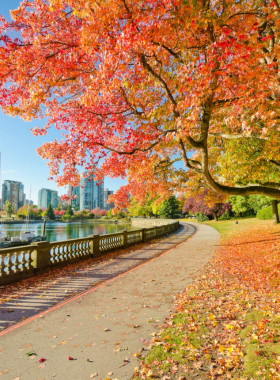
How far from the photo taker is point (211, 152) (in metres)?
15.1

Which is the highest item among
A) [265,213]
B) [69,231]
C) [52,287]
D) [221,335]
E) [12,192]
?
[12,192]

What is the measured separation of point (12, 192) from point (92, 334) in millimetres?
204973

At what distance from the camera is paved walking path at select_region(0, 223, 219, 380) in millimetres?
3709

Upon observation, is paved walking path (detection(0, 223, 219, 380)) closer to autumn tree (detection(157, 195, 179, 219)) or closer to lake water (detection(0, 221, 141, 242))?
lake water (detection(0, 221, 141, 242))

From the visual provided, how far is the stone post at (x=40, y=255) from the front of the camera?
9.77 m

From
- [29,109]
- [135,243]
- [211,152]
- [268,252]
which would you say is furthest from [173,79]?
[135,243]

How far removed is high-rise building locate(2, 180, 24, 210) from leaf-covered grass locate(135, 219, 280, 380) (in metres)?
198

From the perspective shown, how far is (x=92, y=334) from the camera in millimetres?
4785

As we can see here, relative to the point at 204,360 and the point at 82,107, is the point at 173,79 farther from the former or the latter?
the point at 204,360

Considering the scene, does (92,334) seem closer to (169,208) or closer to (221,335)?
(221,335)

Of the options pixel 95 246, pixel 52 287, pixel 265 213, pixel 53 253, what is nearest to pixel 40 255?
pixel 53 253

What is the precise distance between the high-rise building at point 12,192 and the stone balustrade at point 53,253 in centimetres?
18792

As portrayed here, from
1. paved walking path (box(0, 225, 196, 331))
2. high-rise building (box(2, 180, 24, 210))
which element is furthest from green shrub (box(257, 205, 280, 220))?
high-rise building (box(2, 180, 24, 210))

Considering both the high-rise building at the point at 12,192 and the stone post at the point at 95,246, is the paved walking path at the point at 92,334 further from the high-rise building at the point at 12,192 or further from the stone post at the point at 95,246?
the high-rise building at the point at 12,192
